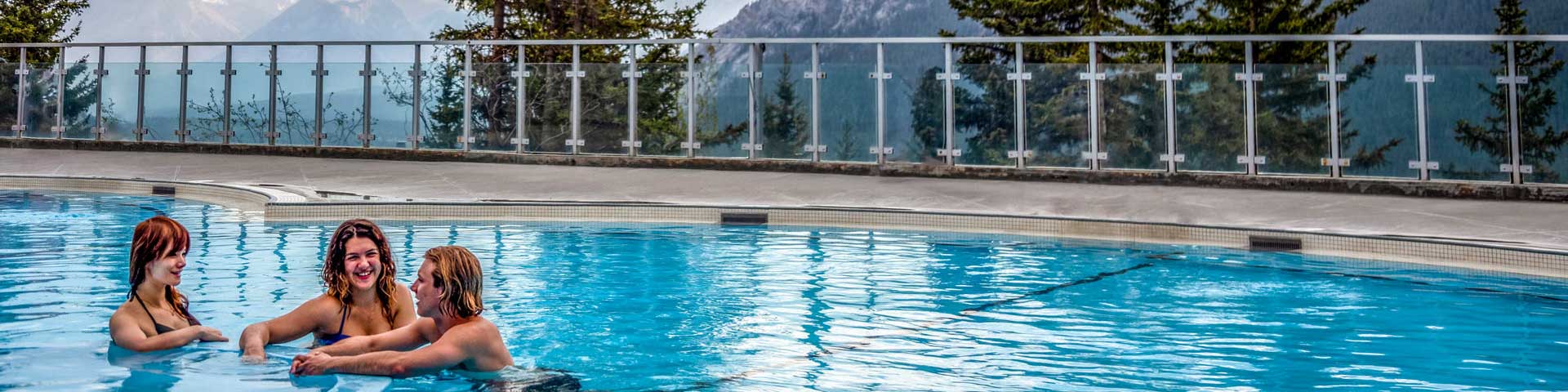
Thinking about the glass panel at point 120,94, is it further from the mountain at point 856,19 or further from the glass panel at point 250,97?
the mountain at point 856,19

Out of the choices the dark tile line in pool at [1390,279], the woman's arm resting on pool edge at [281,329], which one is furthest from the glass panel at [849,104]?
the woman's arm resting on pool edge at [281,329]

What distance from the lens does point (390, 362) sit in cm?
433

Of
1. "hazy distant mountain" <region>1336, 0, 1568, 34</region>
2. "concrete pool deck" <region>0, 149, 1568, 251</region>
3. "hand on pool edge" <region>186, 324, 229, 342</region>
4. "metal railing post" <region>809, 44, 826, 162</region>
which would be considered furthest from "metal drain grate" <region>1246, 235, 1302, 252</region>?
"hazy distant mountain" <region>1336, 0, 1568, 34</region>

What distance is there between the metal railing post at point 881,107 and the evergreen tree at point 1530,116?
536 centimetres

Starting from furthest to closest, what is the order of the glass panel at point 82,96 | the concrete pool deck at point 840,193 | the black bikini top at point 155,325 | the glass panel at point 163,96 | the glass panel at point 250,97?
the glass panel at point 82,96 < the glass panel at point 163,96 < the glass panel at point 250,97 < the concrete pool deck at point 840,193 < the black bikini top at point 155,325

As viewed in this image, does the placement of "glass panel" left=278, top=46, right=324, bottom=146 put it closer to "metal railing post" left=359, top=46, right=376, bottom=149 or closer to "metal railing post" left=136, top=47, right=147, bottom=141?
"metal railing post" left=359, top=46, right=376, bottom=149

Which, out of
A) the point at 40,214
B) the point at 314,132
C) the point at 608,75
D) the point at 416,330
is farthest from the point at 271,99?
the point at 416,330

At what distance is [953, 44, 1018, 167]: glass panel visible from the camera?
42.9 ft

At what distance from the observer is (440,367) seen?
4324mm

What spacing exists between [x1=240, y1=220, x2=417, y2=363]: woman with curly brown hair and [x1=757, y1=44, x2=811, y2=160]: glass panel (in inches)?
369

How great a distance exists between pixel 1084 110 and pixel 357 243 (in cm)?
950

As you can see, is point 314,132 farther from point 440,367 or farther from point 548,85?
point 440,367

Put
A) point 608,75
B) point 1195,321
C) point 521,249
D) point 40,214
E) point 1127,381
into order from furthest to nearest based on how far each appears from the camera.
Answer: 1. point 608,75
2. point 40,214
3. point 521,249
4. point 1195,321
5. point 1127,381

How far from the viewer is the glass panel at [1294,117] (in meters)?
11.8
